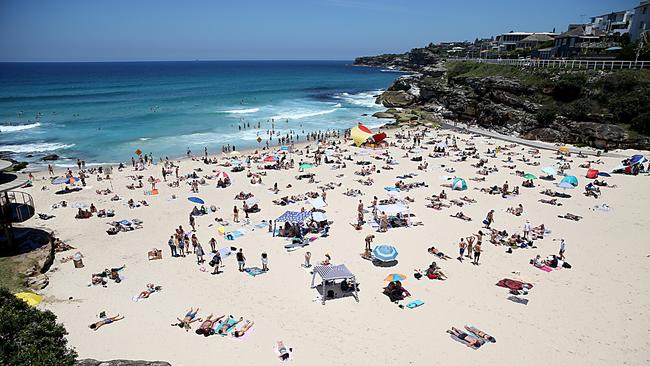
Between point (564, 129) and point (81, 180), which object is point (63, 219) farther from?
point (564, 129)

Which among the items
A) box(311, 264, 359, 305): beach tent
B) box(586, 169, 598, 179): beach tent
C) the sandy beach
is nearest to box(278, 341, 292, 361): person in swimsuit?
the sandy beach

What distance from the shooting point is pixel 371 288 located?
12508mm

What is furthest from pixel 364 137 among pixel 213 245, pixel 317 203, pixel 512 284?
pixel 512 284

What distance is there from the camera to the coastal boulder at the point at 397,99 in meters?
59.2

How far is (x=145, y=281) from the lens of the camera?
13.1m

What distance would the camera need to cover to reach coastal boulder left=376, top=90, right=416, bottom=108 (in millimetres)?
59219

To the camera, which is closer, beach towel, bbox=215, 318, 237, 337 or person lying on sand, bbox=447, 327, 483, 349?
person lying on sand, bbox=447, 327, 483, 349

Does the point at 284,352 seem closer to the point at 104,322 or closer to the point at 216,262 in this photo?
the point at 216,262

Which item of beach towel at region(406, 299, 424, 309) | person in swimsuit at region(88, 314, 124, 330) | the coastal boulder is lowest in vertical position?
person in swimsuit at region(88, 314, 124, 330)

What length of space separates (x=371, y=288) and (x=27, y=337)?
9.11 metres

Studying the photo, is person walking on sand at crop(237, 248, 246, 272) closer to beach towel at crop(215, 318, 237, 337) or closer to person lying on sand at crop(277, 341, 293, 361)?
beach towel at crop(215, 318, 237, 337)

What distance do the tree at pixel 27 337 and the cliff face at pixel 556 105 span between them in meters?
37.6

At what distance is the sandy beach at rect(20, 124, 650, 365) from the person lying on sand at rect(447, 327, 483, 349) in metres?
0.21

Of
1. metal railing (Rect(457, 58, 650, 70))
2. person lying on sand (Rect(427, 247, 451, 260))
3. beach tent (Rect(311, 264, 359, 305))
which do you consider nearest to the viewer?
beach tent (Rect(311, 264, 359, 305))
